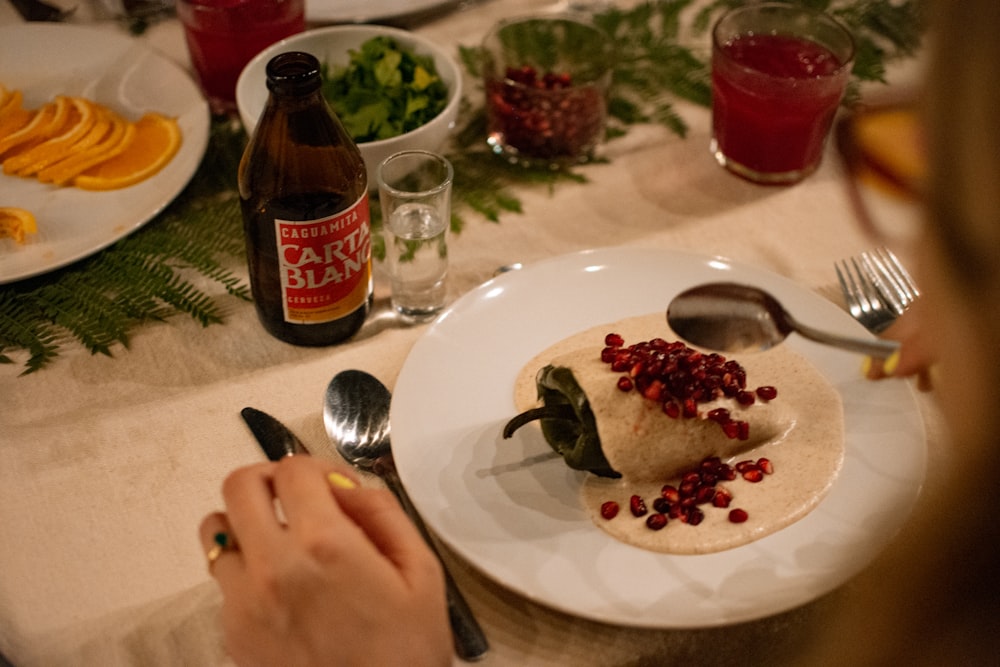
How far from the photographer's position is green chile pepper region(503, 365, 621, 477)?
3.81 ft

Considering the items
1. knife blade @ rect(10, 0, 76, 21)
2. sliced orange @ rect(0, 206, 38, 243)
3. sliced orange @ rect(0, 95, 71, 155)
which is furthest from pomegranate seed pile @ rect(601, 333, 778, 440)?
knife blade @ rect(10, 0, 76, 21)

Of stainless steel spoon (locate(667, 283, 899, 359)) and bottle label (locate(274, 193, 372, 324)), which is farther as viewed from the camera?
bottle label (locate(274, 193, 372, 324))

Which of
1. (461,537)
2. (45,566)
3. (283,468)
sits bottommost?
(45,566)

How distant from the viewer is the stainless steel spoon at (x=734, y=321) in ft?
3.78

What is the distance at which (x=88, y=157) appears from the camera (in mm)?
1624

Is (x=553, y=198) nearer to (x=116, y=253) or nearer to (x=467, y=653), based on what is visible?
(x=116, y=253)

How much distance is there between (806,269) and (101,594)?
4.04ft

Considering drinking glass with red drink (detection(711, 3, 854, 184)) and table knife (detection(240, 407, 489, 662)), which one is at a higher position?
drinking glass with red drink (detection(711, 3, 854, 184))

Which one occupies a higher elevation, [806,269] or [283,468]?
[283,468]

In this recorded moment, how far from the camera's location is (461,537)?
1070mm

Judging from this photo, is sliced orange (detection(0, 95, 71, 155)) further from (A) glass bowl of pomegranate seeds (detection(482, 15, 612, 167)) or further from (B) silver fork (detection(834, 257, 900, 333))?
(B) silver fork (detection(834, 257, 900, 333))

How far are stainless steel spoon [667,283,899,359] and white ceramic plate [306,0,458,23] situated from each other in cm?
122

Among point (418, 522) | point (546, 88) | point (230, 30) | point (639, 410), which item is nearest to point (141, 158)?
point (230, 30)

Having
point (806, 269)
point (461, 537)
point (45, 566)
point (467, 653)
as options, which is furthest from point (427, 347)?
point (806, 269)
